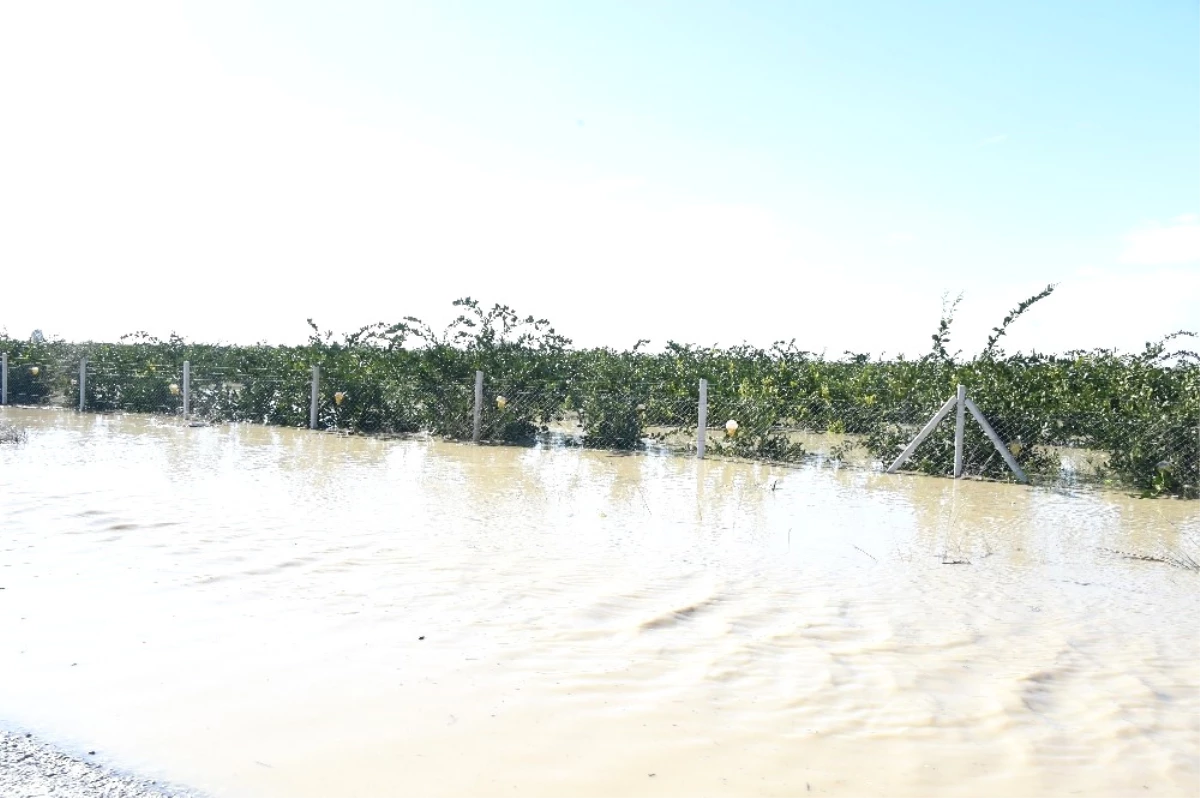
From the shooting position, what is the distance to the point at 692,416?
669 inches

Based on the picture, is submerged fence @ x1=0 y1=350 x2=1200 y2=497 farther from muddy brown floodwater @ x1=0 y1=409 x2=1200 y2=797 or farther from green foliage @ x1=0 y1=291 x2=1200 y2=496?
muddy brown floodwater @ x1=0 y1=409 x2=1200 y2=797

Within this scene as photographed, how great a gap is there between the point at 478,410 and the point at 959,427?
8283 mm

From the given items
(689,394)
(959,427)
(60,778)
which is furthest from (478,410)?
(60,778)

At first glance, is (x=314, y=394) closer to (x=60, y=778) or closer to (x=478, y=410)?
(x=478, y=410)

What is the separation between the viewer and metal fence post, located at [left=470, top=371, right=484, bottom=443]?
682 inches

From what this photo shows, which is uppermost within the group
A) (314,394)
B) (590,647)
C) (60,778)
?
(314,394)

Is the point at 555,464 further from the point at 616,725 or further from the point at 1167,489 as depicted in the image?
the point at 616,725

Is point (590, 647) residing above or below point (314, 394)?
below

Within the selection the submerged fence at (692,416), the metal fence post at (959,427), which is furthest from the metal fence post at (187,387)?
the metal fence post at (959,427)

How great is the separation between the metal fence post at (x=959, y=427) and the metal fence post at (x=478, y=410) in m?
8.13

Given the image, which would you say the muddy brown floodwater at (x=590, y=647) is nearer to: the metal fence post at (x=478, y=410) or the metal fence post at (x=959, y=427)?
the metal fence post at (x=959, y=427)

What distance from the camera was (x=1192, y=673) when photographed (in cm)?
504

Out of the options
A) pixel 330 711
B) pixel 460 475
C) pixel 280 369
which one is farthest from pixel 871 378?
pixel 330 711

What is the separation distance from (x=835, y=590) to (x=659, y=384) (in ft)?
34.6
